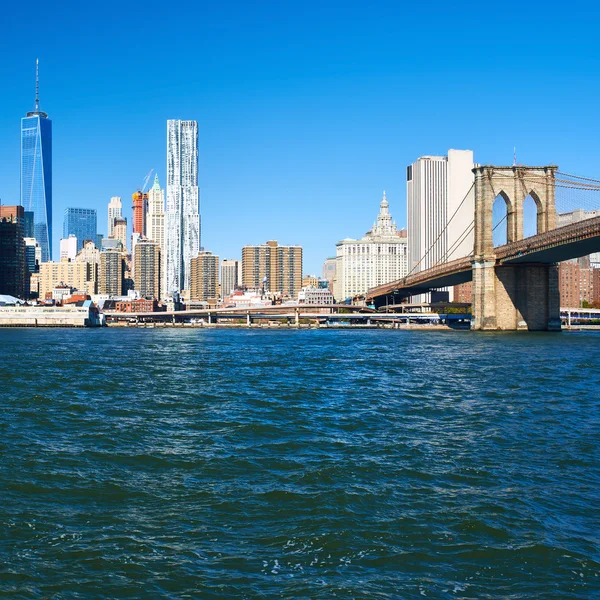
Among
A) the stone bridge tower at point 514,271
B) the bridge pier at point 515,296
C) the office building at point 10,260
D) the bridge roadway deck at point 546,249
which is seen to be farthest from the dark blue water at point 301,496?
the office building at point 10,260

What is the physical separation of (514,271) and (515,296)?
2533 millimetres

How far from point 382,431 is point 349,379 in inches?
472

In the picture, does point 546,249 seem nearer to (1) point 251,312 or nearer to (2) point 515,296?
(2) point 515,296

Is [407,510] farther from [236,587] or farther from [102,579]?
[102,579]

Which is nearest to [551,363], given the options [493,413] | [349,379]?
[349,379]

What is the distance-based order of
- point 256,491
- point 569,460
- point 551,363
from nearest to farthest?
point 256,491 → point 569,460 → point 551,363

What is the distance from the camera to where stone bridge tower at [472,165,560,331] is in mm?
71688

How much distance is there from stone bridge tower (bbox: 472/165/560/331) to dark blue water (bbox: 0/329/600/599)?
170ft

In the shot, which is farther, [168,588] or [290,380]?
[290,380]

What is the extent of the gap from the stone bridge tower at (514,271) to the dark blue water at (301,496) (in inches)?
2038

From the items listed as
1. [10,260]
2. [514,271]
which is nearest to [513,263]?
[514,271]

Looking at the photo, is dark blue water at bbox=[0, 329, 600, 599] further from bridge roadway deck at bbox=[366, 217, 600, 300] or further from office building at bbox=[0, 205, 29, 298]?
office building at bbox=[0, 205, 29, 298]

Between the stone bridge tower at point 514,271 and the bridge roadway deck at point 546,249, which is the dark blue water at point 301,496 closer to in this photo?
the bridge roadway deck at point 546,249

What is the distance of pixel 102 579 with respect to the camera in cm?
743
